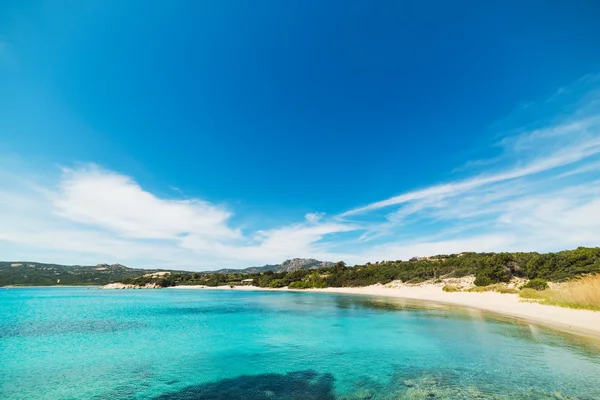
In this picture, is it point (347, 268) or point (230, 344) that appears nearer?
point (230, 344)

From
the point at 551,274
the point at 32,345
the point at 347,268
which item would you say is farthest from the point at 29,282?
the point at 551,274

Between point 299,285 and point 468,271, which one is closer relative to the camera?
point 468,271

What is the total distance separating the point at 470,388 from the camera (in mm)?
10242

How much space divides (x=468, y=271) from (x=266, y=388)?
64.7 meters

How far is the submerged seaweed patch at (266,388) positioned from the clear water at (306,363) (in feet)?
0.13

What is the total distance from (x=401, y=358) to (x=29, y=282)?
180489 mm

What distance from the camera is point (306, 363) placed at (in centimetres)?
1366

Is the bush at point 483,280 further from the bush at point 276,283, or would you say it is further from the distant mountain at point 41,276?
the distant mountain at point 41,276

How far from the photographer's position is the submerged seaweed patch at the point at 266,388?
31.8ft

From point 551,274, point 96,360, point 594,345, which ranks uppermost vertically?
point 551,274

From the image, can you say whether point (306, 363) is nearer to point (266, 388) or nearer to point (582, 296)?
point (266, 388)

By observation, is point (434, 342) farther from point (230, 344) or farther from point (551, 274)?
point (551, 274)

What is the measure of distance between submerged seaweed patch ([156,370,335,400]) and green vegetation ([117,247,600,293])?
137 ft

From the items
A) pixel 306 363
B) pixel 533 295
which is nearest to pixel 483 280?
pixel 533 295
